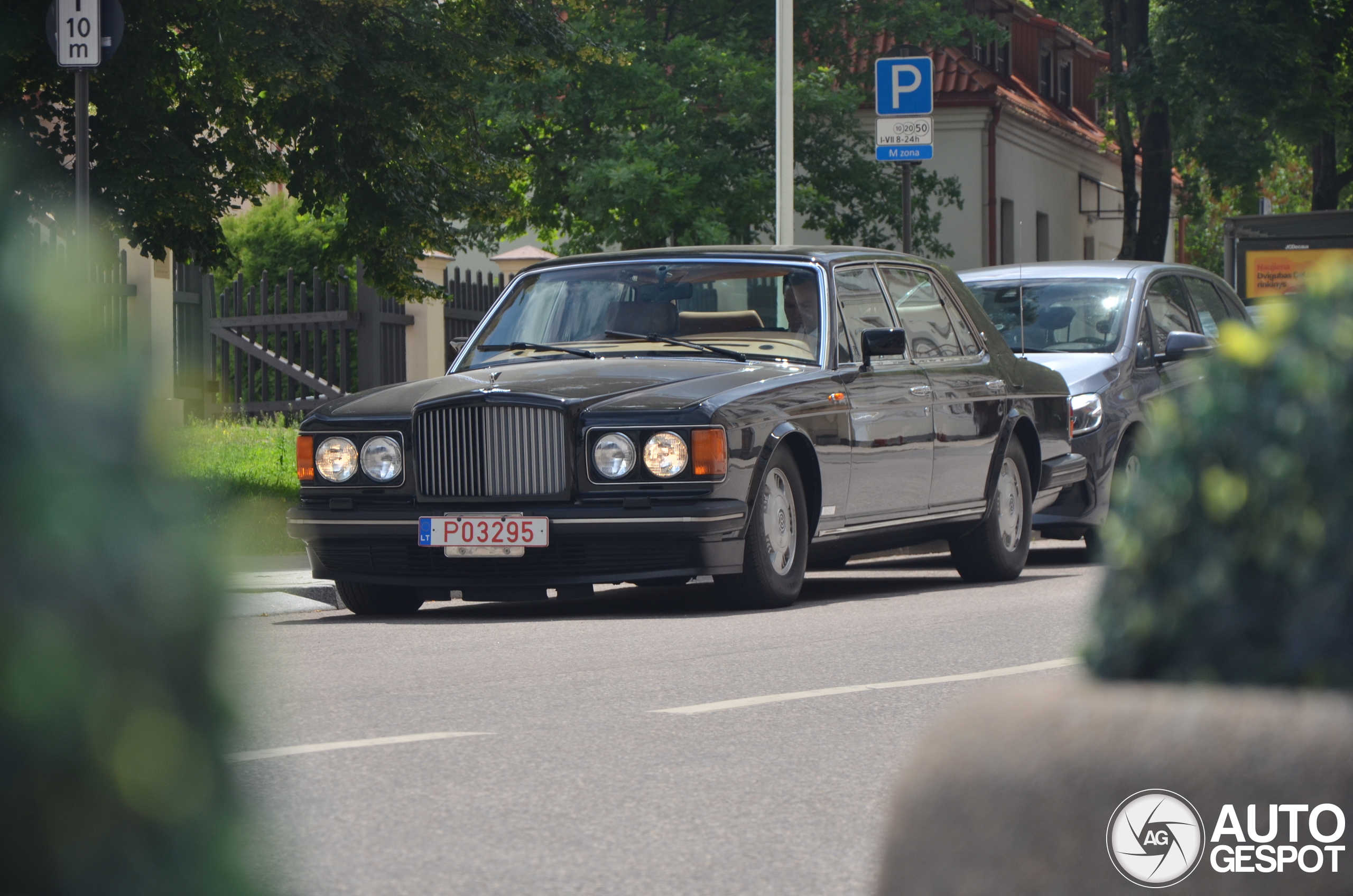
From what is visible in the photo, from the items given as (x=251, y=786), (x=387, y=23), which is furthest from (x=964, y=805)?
(x=387, y=23)

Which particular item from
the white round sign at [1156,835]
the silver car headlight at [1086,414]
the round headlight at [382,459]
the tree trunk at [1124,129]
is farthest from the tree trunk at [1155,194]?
the white round sign at [1156,835]

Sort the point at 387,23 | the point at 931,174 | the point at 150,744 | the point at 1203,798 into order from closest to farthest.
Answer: the point at 150,744, the point at 1203,798, the point at 387,23, the point at 931,174

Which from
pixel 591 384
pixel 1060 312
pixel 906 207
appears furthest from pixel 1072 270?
pixel 591 384

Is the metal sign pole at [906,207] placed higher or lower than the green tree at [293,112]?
lower

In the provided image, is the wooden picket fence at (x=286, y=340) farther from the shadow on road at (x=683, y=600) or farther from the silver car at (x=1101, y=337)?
the shadow on road at (x=683, y=600)

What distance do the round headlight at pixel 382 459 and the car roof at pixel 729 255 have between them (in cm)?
172

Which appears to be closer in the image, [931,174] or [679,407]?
[679,407]

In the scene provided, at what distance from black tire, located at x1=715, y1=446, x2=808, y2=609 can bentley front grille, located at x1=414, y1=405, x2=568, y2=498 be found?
90cm

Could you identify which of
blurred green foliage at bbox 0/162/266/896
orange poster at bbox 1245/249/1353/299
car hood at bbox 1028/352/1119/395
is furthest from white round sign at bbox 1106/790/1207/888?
orange poster at bbox 1245/249/1353/299

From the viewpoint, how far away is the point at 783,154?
18.1 meters

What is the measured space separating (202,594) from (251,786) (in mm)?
190

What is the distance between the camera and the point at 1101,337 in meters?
13.1

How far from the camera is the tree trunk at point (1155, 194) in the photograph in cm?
3416

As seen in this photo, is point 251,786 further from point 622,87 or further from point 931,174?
point 931,174
